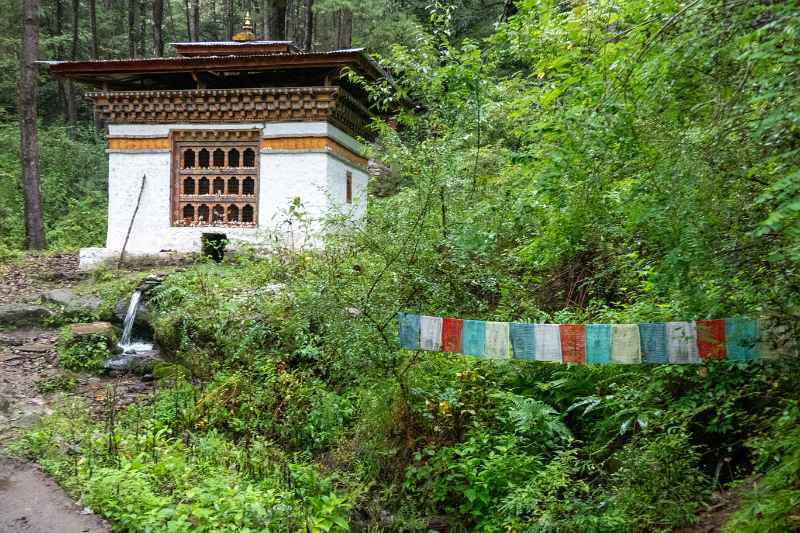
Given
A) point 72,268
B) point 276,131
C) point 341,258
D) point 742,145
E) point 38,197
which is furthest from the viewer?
point 38,197

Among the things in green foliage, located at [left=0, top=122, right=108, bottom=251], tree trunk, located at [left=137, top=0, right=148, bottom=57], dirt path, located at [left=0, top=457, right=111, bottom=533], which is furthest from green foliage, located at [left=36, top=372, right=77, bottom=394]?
tree trunk, located at [left=137, top=0, right=148, bottom=57]

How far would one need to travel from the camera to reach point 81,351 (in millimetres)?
11156

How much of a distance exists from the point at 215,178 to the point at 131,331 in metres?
4.37

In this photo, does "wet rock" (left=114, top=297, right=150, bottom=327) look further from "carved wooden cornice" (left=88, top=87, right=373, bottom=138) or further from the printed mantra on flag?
the printed mantra on flag

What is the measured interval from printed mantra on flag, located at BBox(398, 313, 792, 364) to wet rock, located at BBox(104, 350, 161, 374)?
632 cm

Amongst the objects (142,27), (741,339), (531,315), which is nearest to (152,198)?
(531,315)

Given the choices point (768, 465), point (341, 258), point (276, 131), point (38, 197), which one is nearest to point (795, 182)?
point (768, 465)

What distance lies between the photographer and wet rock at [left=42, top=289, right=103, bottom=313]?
12859 millimetres

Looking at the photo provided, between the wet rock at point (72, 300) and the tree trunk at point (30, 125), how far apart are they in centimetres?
724

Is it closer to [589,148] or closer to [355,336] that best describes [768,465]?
[589,148]

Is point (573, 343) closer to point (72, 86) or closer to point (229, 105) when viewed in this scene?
point (229, 105)

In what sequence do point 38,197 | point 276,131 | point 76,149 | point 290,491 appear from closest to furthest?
point 290,491, point 276,131, point 38,197, point 76,149

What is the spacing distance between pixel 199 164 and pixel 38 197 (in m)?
7.12

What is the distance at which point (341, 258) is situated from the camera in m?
8.27
